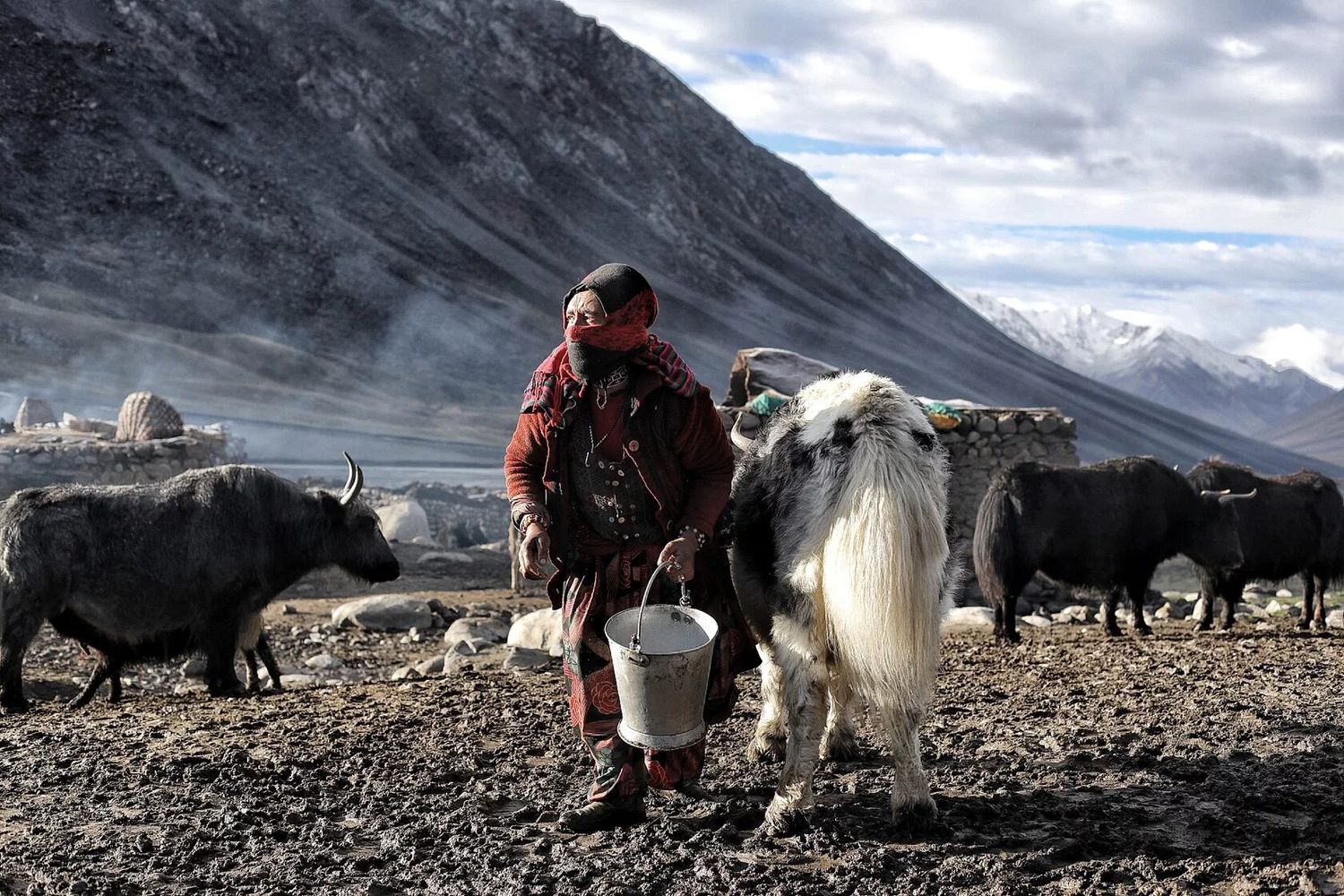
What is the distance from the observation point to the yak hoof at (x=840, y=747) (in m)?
4.13

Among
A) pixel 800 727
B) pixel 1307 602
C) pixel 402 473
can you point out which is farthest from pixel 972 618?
pixel 402 473

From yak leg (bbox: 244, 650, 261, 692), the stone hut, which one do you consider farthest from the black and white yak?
the stone hut

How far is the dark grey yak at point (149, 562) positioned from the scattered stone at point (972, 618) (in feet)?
14.6

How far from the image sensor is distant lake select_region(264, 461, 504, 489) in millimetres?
24844

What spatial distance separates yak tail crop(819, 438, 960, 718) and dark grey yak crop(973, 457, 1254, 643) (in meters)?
4.51

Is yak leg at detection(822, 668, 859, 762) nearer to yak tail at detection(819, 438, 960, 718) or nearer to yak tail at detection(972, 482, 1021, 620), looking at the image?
yak tail at detection(819, 438, 960, 718)

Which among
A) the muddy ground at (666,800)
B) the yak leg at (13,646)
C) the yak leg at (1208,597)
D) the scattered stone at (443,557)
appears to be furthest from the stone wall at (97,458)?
the yak leg at (1208,597)

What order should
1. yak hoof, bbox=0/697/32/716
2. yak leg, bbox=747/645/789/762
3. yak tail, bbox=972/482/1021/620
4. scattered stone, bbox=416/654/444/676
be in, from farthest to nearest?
1. yak tail, bbox=972/482/1021/620
2. scattered stone, bbox=416/654/444/676
3. yak hoof, bbox=0/697/32/716
4. yak leg, bbox=747/645/789/762

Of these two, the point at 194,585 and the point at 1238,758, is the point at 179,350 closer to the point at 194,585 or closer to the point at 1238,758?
the point at 194,585

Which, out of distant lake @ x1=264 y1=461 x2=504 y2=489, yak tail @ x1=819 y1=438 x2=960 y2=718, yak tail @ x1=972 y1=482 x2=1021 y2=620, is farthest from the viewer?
distant lake @ x1=264 y1=461 x2=504 y2=489

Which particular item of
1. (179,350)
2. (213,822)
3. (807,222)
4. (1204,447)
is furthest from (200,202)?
Answer: (1204,447)

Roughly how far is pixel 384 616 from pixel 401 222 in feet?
131

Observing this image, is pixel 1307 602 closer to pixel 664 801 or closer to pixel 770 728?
pixel 770 728

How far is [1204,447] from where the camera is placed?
199 ft
